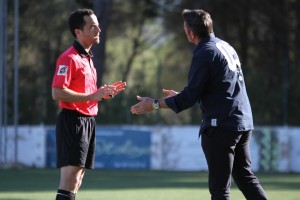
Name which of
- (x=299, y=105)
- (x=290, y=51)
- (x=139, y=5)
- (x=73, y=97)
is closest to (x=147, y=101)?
(x=73, y=97)

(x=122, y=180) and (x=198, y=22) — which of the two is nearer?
(x=198, y=22)

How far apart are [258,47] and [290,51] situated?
1590 mm

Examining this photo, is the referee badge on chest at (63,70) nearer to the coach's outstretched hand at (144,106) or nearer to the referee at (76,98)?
the referee at (76,98)

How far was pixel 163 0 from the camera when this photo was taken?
28484 millimetres

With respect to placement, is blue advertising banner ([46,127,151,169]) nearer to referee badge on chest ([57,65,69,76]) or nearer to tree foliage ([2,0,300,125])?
tree foliage ([2,0,300,125])

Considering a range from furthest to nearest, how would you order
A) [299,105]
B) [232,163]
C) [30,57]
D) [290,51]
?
[30,57]
[290,51]
[299,105]
[232,163]

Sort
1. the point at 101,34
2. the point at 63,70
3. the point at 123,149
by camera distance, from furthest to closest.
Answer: the point at 101,34
the point at 123,149
the point at 63,70

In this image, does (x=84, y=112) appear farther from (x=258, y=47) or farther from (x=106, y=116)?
(x=258, y=47)

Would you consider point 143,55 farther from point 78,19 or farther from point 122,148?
point 78,19

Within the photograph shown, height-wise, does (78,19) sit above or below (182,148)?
above

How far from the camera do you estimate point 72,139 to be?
7.52 meters

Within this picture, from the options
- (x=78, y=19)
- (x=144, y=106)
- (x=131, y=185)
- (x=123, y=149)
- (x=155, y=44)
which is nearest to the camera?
(x=144, y=106)

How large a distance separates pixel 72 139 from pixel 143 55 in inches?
1411

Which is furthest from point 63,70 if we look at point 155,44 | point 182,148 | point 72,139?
point 155,44
